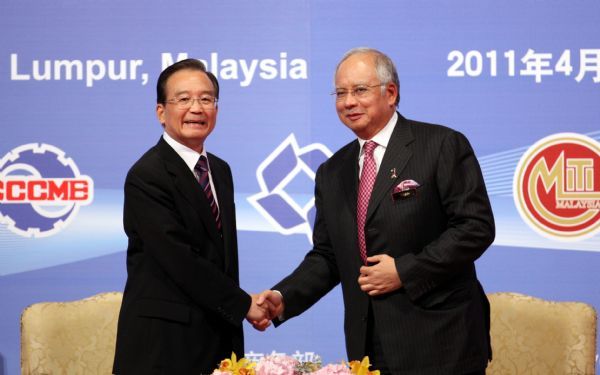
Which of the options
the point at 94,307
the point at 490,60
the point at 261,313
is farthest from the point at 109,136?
the point at 490,60

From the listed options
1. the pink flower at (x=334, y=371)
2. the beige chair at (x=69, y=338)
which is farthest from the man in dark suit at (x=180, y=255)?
the beige chair at (x=69, y=338)

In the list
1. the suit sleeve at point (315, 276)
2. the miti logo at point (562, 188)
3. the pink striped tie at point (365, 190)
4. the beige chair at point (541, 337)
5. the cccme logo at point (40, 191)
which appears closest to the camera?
the pink striped tie at point (365, 190)

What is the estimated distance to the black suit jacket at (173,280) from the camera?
2574 millimetres

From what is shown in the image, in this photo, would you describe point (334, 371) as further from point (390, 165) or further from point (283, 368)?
point (390, 165)

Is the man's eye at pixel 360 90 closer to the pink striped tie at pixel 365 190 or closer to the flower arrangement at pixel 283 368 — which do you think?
the pink striped tie at pixel 365 190

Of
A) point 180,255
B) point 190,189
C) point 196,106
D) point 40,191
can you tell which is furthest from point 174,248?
point 40,191

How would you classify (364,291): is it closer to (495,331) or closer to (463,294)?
Result: (463,294)

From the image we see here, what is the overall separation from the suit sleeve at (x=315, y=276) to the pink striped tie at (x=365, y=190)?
264 mm

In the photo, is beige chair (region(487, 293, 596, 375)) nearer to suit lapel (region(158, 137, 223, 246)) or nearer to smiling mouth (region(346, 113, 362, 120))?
smiling mouth (region(346, 113, 362, 120))

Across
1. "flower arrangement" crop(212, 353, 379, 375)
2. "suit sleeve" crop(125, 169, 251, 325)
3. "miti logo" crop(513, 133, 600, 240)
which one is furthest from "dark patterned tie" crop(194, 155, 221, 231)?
"miti logo" crop(513, 133, 600, 240)

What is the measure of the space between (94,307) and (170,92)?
1.40 metres

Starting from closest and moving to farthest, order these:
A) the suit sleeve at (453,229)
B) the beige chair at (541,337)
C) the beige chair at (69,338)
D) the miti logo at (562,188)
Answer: the suit sleeve at (453,229) < the beige chair at (541,337) < the beige chair at (69,338) < the miti logo at (562,188)

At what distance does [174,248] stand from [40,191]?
1.83 metres

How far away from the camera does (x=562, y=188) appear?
4016 mm
